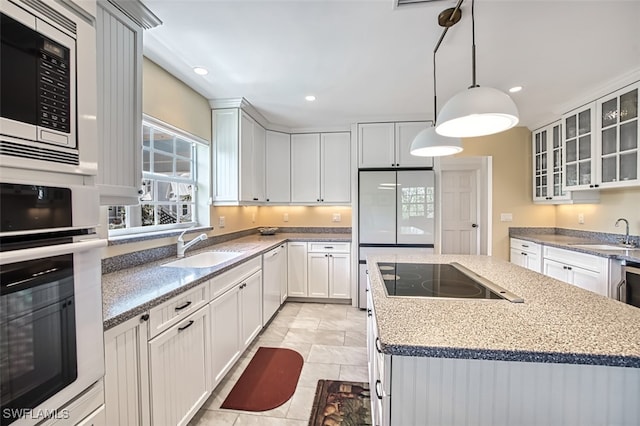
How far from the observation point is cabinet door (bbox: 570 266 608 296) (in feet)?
8.47

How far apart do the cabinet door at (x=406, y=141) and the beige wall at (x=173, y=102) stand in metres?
2.29

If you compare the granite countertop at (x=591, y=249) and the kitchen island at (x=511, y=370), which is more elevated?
the granite countertop at (x=591, y=249)

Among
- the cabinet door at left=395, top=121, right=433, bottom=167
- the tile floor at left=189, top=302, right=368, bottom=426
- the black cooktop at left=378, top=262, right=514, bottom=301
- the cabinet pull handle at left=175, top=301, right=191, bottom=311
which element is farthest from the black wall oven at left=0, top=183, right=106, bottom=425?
the cabinet door at left=395, top=121, right=433, bottom=167

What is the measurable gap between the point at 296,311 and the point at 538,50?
346 cm

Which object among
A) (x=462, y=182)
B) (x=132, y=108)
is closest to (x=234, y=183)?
(x=132, y=108)

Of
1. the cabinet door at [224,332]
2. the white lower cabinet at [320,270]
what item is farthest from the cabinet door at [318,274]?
the cabinet door at [224,332]

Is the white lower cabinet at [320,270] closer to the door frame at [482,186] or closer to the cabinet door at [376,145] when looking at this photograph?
the cabinet door at [376,145]

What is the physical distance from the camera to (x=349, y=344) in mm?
2762

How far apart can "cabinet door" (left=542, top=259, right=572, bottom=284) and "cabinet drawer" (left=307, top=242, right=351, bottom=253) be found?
2304 mm

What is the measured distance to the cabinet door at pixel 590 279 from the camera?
2.58 m

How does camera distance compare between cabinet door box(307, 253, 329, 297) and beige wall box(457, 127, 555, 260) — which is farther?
beige wall box(457, 127, 555, 260)

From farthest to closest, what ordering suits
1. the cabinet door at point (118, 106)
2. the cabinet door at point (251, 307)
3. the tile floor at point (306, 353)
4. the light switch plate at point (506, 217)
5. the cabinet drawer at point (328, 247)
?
the light switch plate at point (506, 217) → the cabinet drawer at point (328, 247) → the cabinet door at point (251, 307) → the tile floor at point (306, 353) → the cabinet door at point (118, 106)

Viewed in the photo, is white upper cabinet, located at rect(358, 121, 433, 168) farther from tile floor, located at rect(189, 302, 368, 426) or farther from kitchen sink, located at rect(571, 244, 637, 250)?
tile floor, located at rect(189, 302, 368, 426)

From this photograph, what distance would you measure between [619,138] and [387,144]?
7.26 ft
